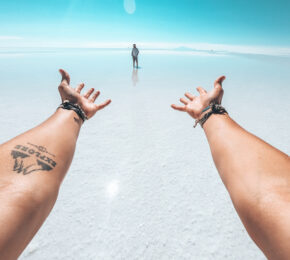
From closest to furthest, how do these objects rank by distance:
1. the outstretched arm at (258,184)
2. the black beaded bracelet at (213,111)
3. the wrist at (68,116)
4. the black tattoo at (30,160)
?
the outstretched arm at (258,184) < the black tattoo at (30,160) < the wrist at (68,116) < the black beaded bracelet at (213,111)

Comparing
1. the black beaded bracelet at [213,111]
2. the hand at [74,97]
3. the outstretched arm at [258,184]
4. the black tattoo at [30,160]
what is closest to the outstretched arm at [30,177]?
the black tattoo at [30,160]

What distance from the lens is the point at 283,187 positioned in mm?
807

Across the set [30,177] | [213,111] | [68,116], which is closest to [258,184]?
[213,111]

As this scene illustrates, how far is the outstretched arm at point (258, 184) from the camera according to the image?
2.27ft

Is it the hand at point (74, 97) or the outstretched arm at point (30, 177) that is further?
the hand at point (74, 97)

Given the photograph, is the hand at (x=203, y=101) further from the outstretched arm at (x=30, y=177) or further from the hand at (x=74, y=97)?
the outstretched arm at (x=30, y=177)

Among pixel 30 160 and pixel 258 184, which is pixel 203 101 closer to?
pixel 258 184

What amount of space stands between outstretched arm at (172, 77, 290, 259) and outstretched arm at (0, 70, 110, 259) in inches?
37.0

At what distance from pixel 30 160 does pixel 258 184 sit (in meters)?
1.19

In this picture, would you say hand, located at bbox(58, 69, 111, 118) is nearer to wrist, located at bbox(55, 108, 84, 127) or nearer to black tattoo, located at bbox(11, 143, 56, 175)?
wrist, located at bbox(55, 108, 84, 127)

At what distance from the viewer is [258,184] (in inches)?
33.4

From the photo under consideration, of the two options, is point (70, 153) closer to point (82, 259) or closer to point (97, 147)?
point (82, 259)

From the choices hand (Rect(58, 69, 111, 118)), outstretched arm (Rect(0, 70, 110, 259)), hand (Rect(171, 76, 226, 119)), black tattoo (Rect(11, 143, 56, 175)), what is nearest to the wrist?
outstretched arm (Rect(0, 70, 110, 259))

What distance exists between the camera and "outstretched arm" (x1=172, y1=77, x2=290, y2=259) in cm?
69
